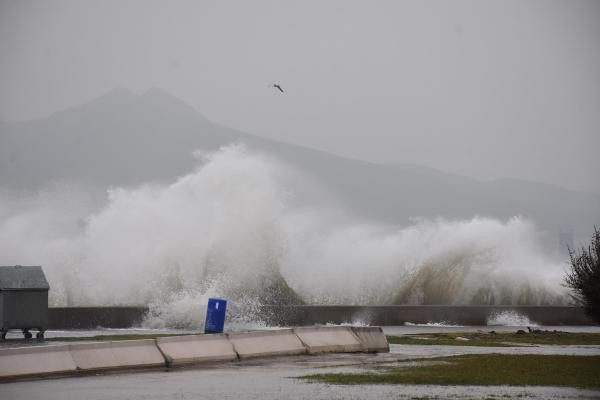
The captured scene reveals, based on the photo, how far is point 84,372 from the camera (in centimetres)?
1631

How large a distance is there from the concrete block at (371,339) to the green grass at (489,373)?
1.93 metres

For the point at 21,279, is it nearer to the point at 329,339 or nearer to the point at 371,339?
the point at 329,339

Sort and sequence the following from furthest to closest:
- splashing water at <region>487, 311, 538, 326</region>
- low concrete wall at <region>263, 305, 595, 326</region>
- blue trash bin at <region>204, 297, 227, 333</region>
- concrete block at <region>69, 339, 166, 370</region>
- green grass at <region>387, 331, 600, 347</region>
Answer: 1. splashing water at <region>487, 311, 538, 326</region>
2. low concrete wall at <region>263, 305, 595, 326</region>
3. green grass at <region>387, 331, 600, 347</region>
4. blue trash bin at <region>204, 297, 227, 333</region>
5. concrete block at <region>69, 339, 166, 370</region>

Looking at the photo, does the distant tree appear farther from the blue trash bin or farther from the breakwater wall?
the breakwater wall

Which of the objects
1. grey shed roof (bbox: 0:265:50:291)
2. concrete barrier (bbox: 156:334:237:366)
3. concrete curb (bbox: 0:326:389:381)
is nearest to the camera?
concrete curb (bbox: 0:326:389:381)

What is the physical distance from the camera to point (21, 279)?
25.1 metres

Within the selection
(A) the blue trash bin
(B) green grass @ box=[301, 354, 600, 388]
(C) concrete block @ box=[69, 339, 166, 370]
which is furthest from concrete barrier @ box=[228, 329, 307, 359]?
(B) green grass @ box=[301, 354, 600, 388]

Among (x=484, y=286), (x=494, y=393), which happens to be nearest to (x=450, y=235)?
(x=484, y=286)

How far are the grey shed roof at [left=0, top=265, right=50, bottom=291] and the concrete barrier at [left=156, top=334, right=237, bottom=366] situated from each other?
739cm

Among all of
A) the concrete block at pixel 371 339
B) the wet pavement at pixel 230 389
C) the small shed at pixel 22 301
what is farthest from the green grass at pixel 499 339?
the wet pavement at pixel 230 389

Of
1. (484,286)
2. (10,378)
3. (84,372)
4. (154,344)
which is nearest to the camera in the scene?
(10,378)

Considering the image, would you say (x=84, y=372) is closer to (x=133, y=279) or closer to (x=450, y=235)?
(x=133, y=279)

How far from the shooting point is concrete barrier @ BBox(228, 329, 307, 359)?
1923cm

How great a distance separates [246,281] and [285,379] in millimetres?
22562
